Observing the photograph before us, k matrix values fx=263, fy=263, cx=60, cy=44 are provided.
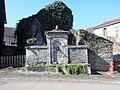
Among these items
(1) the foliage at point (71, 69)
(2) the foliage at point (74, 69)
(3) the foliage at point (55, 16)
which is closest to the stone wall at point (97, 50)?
(1) the foliage at point (71, 69)

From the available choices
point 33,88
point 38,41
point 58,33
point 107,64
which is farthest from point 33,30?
point 33,88

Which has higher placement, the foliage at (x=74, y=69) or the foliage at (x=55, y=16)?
the foliage at (x=55, y=16)

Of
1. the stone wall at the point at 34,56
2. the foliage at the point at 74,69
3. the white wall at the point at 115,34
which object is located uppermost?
the white wall at the point at 115,34

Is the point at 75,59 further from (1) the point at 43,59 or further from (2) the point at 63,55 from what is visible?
(1) the point at 43,59

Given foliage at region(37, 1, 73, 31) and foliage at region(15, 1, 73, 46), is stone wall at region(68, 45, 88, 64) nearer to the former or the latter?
foliage at region(15, 1, 73, 46)

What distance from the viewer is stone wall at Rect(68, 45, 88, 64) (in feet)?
67.4

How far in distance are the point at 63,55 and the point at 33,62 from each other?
7.81 feet

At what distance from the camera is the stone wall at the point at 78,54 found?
20.5m

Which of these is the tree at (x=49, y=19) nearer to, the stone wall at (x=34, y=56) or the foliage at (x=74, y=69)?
the stone wall at (x=34, y=56)

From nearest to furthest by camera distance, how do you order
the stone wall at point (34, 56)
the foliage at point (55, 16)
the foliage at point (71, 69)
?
the foliage at point (71, 69), the stone wall at point (34, 56), the foliage at point (55, 16)

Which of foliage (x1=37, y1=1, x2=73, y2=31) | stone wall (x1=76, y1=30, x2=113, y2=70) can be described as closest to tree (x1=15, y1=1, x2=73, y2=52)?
foliage (x1=37, y1=1, x2=73, y2=31)

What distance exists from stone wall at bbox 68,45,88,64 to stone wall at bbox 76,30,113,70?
1.34 m

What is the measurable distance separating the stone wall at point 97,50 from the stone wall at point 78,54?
134 centimetres

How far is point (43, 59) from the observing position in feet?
66.4
